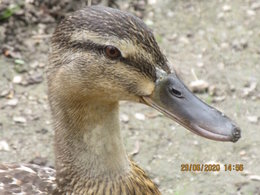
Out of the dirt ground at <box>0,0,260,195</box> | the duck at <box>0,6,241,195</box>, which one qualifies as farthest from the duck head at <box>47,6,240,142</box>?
the dirt ground at <box>0,0,260,195</box>

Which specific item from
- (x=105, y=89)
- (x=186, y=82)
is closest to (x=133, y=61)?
(x=105, y=89)

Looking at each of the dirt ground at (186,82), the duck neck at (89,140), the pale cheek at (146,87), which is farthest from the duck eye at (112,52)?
the dirt ground at (186,82)

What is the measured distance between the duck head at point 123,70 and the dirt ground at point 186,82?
1460 millimetres

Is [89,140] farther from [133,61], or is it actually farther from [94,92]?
[133,61]

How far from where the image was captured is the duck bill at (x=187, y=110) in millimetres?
2789

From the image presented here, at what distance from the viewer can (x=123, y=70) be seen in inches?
110

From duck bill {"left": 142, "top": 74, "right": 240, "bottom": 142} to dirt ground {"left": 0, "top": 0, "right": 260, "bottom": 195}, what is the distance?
1.45 meters

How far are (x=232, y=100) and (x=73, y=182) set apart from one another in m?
2.00

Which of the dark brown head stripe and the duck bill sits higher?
the dark brown head stripe

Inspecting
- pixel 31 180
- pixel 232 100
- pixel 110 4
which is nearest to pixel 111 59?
pixel 31 180

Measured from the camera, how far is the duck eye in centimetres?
274
